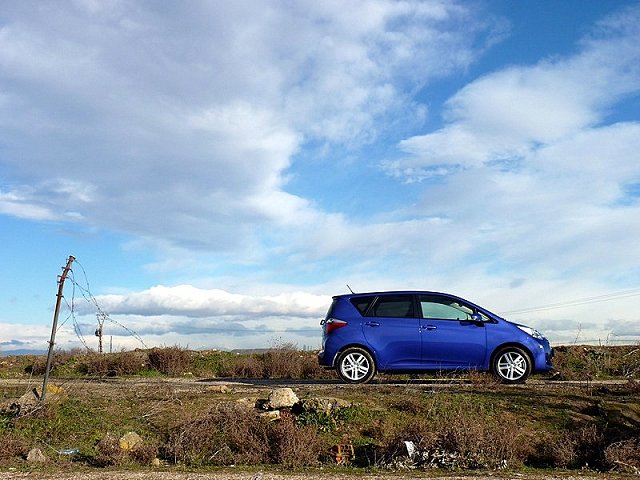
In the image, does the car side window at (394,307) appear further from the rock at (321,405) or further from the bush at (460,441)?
the bush at (460,441)

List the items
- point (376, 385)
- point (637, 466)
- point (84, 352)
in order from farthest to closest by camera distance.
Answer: point (84, 352), point (376, 385), point (637, 466)

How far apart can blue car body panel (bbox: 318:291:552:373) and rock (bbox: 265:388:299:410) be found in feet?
7.95

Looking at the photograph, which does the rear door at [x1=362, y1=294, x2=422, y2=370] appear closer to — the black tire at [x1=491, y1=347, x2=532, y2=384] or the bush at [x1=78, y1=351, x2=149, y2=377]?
the black tire at [x1=491, y1=347, x2=532, y2=384]

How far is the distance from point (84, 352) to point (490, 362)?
1589 cm

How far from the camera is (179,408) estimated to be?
38.2ft

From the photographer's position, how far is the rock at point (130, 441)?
1015 cm

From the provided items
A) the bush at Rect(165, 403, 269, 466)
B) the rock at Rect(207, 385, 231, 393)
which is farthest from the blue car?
Answer: the bush at Rect(165, 403, 269, 466)

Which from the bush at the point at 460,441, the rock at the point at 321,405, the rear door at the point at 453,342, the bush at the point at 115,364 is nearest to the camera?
the bush at the point at 460,441

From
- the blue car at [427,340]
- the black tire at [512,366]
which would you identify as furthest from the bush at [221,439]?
the black tire at [512,366]

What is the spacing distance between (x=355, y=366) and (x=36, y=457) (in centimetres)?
618

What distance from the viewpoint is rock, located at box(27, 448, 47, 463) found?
9914mm

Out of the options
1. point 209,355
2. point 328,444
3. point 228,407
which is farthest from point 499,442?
point 209,355

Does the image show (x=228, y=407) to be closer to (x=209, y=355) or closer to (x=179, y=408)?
(x=179, y=408)

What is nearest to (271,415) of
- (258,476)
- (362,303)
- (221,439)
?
Answer: (221,439)
